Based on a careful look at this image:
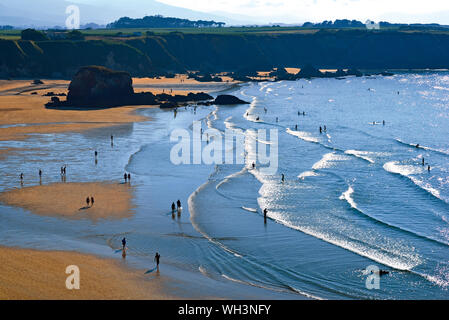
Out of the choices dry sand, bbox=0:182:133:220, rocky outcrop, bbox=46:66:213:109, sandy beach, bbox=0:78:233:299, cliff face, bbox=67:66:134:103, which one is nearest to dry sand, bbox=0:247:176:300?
sandy beach, bbox=0:78:233:299

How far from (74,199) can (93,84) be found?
59.3 metres

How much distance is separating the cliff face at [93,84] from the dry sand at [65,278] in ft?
227

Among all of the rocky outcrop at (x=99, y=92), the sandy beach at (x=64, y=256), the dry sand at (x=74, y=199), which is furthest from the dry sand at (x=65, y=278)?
the rocky outcrop at (x=99, y=92)

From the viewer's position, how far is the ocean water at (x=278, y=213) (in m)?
27.0

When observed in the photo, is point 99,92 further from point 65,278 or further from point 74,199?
point 65,278

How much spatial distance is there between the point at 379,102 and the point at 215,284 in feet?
325

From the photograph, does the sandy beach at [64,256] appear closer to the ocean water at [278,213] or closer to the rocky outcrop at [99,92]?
the ocean water at [278,213]

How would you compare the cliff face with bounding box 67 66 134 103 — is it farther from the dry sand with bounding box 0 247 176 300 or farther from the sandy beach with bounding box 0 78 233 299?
the dry sand with bounding box 0 247 176 300

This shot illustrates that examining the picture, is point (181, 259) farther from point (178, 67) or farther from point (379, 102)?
point (178, 67)

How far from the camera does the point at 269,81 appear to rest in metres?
168

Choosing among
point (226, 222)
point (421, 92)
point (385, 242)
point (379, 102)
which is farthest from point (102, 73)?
point (421, 92)

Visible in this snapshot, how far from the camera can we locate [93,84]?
94.6m

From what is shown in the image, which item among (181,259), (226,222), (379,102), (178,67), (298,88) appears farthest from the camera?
(178,67)

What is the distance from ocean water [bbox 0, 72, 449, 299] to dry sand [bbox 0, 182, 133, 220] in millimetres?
1065
